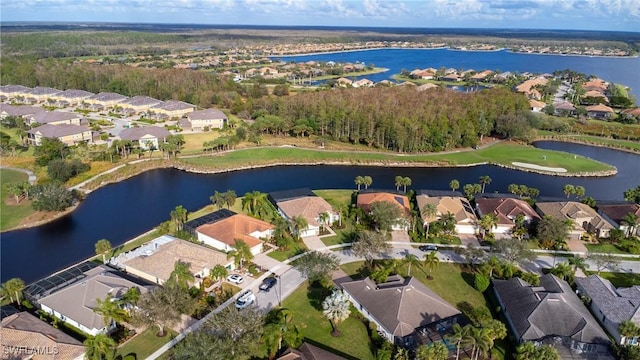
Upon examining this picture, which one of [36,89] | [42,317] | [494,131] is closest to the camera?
[42,317]

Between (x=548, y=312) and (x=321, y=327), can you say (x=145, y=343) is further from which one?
(x=548, y=312)

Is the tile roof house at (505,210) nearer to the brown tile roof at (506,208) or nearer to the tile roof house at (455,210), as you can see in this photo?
the brown tile roof at (506,208)

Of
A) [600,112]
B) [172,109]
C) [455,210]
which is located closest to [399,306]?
[455,210]

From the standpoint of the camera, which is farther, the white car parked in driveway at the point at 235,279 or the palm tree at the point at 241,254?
the palm tree at the point at 241,254

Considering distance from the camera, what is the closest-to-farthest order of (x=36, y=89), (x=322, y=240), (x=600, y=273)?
(x=600, y=273)
(x=322, y=240)
(x=36, y=89)

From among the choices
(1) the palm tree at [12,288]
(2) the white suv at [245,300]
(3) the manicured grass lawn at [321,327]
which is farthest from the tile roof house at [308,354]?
(1) the palm tree at [12,288]

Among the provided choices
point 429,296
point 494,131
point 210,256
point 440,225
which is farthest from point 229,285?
point 494,131

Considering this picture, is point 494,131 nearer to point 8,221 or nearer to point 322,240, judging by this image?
point 322,240
